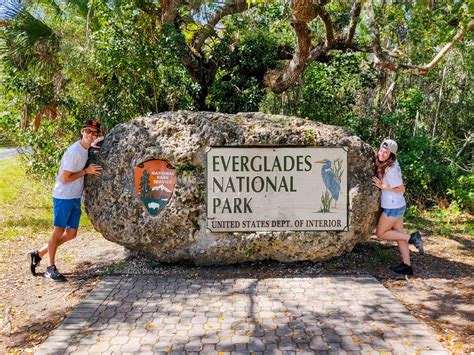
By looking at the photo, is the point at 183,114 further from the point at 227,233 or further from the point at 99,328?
the point at 99,328

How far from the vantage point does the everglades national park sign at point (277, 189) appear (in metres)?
5.16

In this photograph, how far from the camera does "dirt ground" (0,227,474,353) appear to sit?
3.87 m

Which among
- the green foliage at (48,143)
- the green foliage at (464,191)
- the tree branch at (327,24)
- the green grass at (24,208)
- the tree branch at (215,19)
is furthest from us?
the tree branch at (215,19)

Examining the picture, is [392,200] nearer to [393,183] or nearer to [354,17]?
[393,183]

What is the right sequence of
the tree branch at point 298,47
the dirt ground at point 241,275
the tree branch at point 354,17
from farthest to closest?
the tree branch at point 354,17
the tree branch at point 298,47
the dirt ground at point 241,275

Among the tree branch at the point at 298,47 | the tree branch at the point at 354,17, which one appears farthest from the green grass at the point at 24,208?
the tree branch at the point at 354,17

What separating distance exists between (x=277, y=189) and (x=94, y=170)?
86.2 inches

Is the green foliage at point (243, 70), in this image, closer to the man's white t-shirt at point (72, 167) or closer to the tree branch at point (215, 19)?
the tree branch at point (215, 19)

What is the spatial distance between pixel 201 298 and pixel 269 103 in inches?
330

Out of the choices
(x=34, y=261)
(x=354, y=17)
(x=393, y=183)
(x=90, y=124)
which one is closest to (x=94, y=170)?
(x=90, y=124)

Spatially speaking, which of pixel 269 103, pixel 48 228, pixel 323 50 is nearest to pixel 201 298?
pixel 48 228

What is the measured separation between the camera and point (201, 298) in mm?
4402

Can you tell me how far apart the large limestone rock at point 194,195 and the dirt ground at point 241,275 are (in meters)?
0.21

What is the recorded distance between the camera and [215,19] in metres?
9.75
